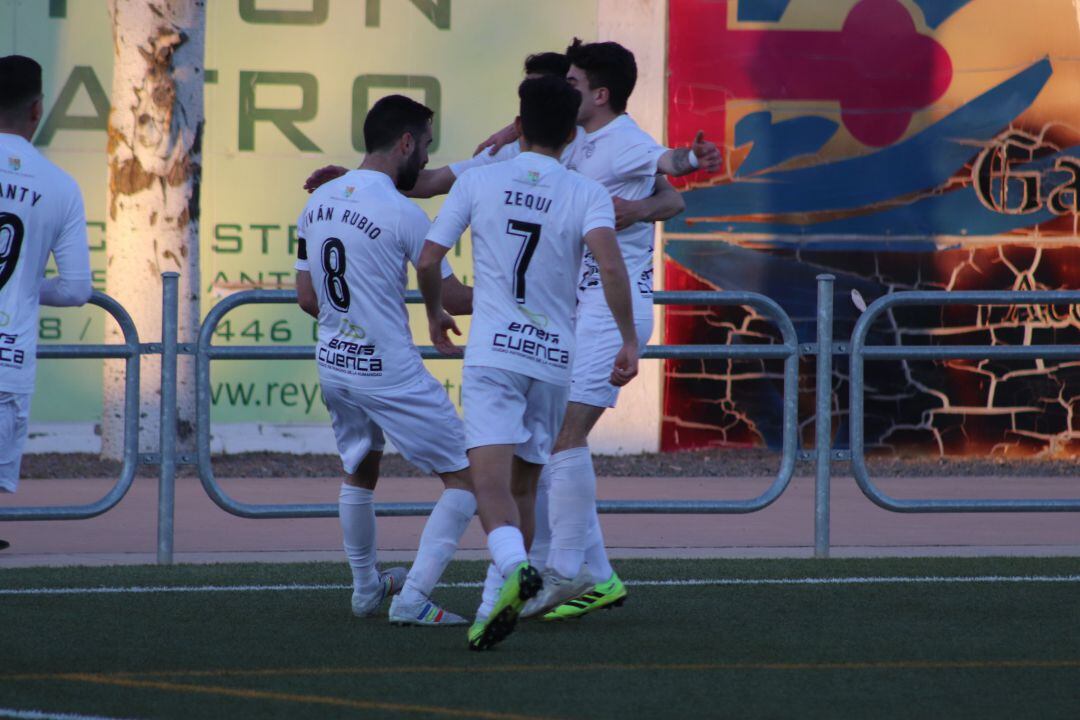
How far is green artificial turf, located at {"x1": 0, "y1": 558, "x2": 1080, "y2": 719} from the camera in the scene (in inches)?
193

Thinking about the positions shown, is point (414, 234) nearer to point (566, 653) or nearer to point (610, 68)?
point (610, 68)

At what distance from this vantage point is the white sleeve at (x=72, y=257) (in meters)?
Result: 5.67

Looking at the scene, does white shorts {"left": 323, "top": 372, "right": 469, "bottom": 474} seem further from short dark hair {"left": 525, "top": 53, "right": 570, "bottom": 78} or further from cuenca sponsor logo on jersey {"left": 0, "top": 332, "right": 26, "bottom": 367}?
short dark hair {"left": 525, "top": 53, "right": 570, "bottom": 78}

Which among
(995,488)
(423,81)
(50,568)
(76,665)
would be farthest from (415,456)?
(423,81)

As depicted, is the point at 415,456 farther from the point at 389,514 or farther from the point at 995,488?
the point at 995,488

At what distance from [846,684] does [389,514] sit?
305cm

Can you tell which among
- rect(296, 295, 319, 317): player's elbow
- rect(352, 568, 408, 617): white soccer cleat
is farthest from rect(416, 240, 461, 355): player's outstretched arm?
rect(352, 568, 408, 617): white soccer cleat

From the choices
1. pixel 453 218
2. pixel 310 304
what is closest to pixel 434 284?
pixel 453 218

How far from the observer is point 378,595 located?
6.42 metres

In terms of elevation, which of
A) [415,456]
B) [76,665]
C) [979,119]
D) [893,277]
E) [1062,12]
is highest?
[1062,12]

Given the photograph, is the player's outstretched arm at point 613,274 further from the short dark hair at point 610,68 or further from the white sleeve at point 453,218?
the short dark hair at point 610,68

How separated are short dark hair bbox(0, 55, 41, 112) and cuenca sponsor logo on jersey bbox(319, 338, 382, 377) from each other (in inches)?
50.2

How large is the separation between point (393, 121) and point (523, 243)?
733mm

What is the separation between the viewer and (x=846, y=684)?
5234 mm
